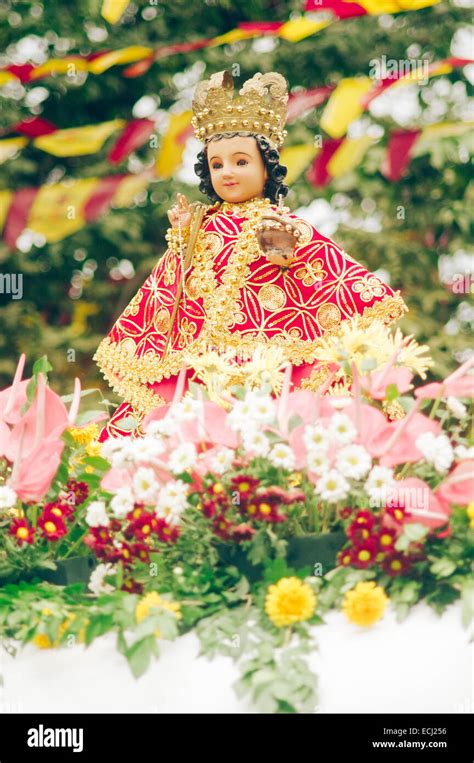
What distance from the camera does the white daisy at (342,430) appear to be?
114 inches

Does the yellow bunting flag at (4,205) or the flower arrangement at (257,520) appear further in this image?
the yellow bunting flag at (4,205)

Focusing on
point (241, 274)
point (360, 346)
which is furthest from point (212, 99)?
point (360, 346)

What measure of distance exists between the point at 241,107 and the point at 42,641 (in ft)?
6.65

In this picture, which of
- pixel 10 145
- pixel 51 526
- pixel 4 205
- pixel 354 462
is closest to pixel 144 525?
pixel 51 526

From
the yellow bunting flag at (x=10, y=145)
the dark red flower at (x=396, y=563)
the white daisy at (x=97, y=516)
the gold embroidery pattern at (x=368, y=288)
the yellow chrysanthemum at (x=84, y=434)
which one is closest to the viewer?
the dark red flower at (x=396, y=563)

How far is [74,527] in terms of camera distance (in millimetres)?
3234

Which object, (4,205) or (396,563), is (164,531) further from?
(4,205)

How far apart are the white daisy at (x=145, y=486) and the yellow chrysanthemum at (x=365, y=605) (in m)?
0.53

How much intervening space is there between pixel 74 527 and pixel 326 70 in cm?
588

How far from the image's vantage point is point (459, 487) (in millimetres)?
2867

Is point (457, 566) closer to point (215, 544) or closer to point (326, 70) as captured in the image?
point (215, 544)

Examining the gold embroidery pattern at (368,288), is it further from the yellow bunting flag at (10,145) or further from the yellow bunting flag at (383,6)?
the yellow bunting flag at (10,145)

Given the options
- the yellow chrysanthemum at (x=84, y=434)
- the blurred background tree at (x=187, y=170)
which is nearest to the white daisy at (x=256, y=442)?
the yellow chrysanthemum at (x=84, y=434)

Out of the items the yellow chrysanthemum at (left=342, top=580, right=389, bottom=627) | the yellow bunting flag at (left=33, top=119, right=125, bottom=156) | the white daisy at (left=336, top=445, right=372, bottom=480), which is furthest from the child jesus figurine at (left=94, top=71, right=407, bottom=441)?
the yellow bunting flag at (left=33, top=119, right=125, bottom=156)
